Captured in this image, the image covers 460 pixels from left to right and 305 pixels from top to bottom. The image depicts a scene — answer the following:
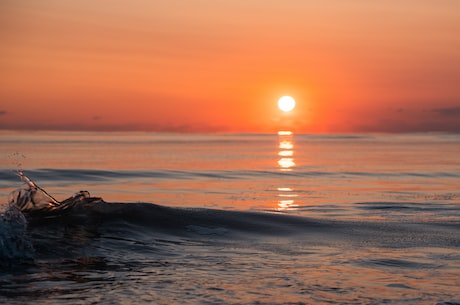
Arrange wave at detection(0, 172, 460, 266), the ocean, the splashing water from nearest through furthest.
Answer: the ocean
the splashing water
wave at detection(0, 172, 460, 266)

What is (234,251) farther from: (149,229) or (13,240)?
(13,240)

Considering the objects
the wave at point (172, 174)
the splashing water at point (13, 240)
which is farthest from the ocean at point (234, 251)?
the wave at point (172, 174)

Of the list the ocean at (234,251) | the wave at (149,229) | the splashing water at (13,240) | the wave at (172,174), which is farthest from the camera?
the wave at (172,174)

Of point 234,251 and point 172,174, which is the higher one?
point 172,174

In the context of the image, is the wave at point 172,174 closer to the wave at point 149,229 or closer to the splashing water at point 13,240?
the wave at point 149,229

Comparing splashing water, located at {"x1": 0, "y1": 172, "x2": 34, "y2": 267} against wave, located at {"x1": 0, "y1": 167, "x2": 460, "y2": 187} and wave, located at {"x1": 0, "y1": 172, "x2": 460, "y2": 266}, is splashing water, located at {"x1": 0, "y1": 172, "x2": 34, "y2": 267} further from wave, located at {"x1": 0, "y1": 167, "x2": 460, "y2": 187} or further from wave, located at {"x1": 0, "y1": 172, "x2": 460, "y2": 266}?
wave, located at {"x1": 0, "y1": 167, "x2": 460, "y2": 187}

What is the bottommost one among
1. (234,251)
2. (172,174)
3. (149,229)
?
(234,251)

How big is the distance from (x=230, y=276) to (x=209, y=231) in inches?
207

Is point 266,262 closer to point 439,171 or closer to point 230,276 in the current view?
point 230,276

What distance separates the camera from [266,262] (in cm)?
1163

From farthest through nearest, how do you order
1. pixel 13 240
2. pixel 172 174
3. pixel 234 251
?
pixel 172 174 < pixel 234 251 < pixel 13 240

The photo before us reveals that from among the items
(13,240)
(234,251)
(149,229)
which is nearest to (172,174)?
(149,229)

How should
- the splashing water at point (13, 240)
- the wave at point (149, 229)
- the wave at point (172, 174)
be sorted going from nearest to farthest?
1. the splashing water at point (13, 240)
2. the wave at point (149, 229)
3. the wave at point (172, 174)

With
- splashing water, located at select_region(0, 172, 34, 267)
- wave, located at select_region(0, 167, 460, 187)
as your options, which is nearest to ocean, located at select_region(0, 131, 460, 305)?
splashing water, located at select_region(0, 172, 34, 267)
